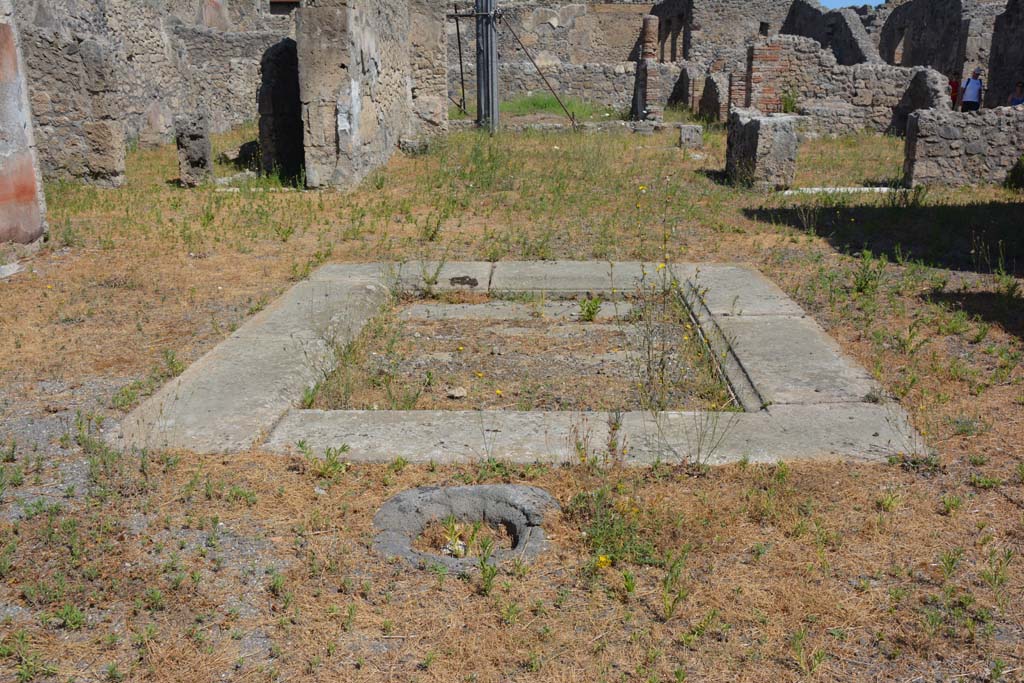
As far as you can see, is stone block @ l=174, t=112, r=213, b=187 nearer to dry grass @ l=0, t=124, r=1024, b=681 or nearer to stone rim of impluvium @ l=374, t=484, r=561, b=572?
dry grass @ l=0, t=124, r=1024, b=681

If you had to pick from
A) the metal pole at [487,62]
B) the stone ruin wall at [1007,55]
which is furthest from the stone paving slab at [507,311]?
the metal pole at [487,62]

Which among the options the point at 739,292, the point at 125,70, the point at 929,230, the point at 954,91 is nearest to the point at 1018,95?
the point at 929,230

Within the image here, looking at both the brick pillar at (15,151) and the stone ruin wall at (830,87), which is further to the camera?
the stone ruin wall at (830,87)

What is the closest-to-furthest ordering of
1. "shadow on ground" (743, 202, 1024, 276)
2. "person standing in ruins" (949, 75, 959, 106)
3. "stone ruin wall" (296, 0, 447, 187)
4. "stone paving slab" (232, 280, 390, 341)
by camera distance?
"stone paving slab" (232, 280, 390, 341), "shadow on ground" (743, 202, 1024, 276), "stone ruin wall" (296, 0, 447, 187), "person standing in ruins" (949, 75, 959, 106)

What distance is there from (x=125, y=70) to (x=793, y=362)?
42.4 feet

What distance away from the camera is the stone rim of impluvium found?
9.59 ft

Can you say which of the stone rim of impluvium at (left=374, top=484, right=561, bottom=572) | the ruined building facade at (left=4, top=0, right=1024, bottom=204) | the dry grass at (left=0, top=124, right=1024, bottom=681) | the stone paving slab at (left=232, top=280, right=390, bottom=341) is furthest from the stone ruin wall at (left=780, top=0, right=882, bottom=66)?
the stone rim of impluvium at (left=374, top=484, right=561, bottom=572)

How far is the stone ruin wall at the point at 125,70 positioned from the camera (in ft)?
33.9

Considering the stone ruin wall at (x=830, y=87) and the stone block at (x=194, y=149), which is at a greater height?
the stone ruin wall at (x=830, y=87)

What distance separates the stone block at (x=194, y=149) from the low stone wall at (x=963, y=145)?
8.22 m

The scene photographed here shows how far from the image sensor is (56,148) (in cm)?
1049

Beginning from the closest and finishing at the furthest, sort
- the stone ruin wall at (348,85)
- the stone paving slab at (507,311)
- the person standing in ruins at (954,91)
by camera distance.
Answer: the stone paving slab at (507,311) → the stone ruin wall at (348,85) → the person standing in ruins at (954,91)

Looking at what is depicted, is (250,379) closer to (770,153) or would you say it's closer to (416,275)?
(416,275)

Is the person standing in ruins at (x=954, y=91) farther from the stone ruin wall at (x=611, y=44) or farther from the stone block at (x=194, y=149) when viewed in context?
the stone block at (x=194, y=149)
